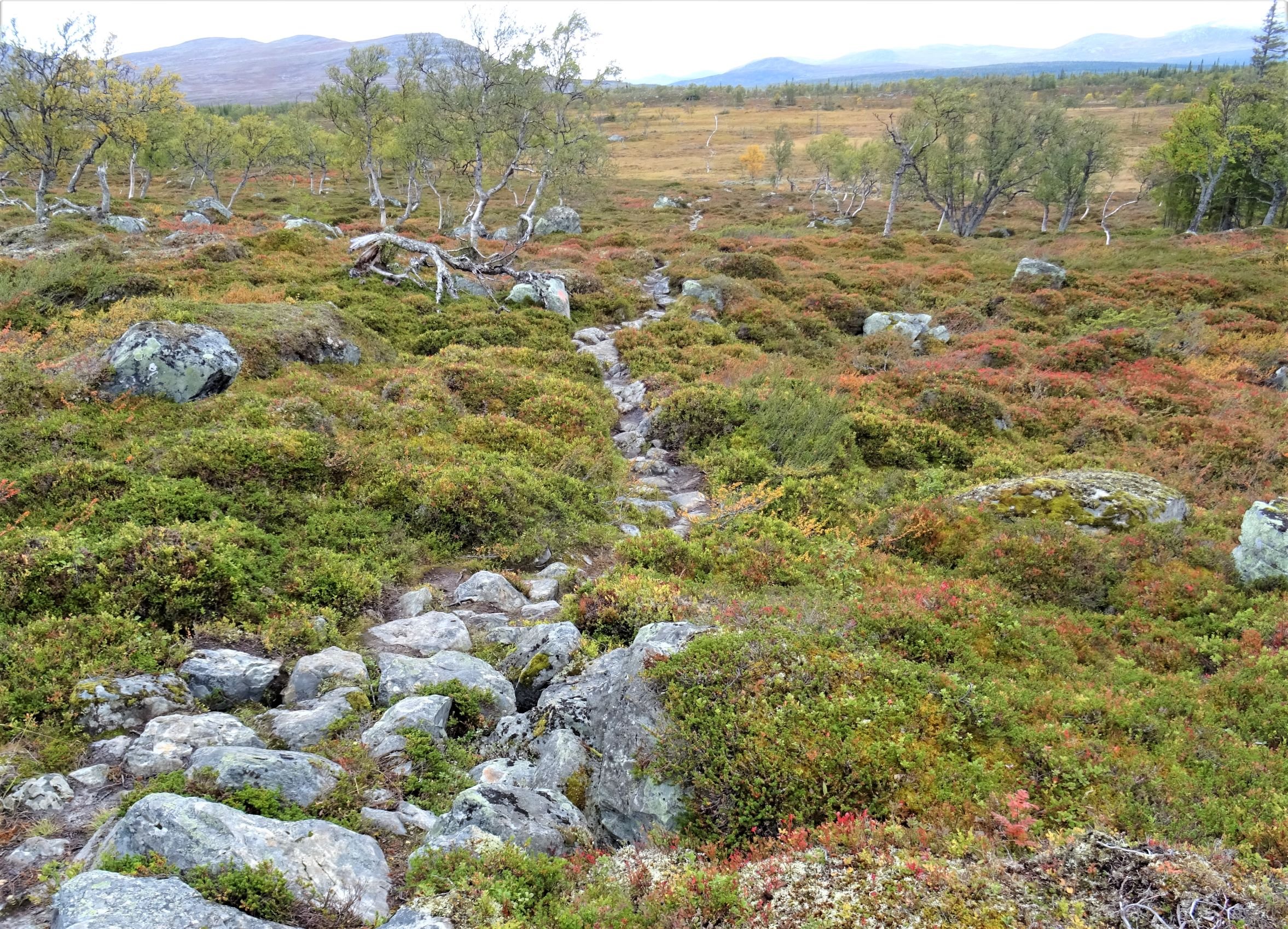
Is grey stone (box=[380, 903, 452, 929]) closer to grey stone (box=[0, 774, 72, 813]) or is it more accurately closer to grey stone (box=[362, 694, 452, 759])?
grey stone (box=[362, 694, 452, 759])

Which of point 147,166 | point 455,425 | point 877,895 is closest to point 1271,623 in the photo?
point 877,895

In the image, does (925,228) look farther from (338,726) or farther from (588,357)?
(338,726)

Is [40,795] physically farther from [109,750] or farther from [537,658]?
[537,658]

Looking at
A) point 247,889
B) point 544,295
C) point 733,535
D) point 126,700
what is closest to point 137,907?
point 247,889

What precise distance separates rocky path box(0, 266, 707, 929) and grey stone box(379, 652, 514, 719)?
0.08ft

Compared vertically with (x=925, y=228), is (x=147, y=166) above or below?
above

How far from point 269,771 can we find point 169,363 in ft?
37.9

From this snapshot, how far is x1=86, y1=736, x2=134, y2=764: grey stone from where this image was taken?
19.2ft

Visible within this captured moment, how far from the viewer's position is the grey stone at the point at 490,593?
9.55 metres

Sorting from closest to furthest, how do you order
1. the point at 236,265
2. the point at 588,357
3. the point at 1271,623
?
1. the point at 1271,623
2. the point at 588,357
3. the point at 236,265

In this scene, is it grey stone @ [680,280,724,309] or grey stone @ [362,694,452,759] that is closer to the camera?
grey stone @ [362,694,452,759]

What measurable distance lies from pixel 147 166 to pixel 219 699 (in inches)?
3012

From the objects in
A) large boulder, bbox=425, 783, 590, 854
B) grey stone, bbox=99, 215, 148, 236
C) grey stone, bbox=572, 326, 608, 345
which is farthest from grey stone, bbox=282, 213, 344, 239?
large boulder, bbox=425, 783, 590, 854

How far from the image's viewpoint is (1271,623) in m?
8.48
